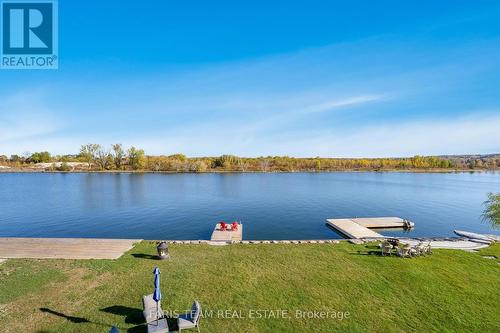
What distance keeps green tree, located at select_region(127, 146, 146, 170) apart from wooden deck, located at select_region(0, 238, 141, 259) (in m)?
117

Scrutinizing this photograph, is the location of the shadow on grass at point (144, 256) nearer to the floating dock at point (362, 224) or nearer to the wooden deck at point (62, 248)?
the wooden deck at point (62, 248)

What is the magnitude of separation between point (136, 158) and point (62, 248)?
12340cm

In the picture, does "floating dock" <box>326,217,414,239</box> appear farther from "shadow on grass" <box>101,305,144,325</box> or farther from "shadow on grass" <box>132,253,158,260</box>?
"shadow on grass" <box>101,305,144,325</box>

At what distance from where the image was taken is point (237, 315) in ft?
30.6

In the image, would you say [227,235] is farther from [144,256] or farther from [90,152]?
[90,152]

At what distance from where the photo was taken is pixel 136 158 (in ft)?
425

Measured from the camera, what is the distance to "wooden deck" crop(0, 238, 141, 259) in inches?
586

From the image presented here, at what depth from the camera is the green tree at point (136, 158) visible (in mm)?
128250

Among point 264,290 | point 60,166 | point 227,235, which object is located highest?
point 60,166

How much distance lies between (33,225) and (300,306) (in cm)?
3408

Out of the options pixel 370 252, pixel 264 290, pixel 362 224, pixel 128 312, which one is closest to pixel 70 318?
pixel 128 312

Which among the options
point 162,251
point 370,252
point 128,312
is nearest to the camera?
point 128,312

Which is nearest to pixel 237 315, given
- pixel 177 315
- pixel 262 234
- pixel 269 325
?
pixel 269 325

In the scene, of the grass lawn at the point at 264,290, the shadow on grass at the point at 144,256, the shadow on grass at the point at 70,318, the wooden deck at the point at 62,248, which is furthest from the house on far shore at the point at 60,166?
the shadow on grass at the point at 70,318
